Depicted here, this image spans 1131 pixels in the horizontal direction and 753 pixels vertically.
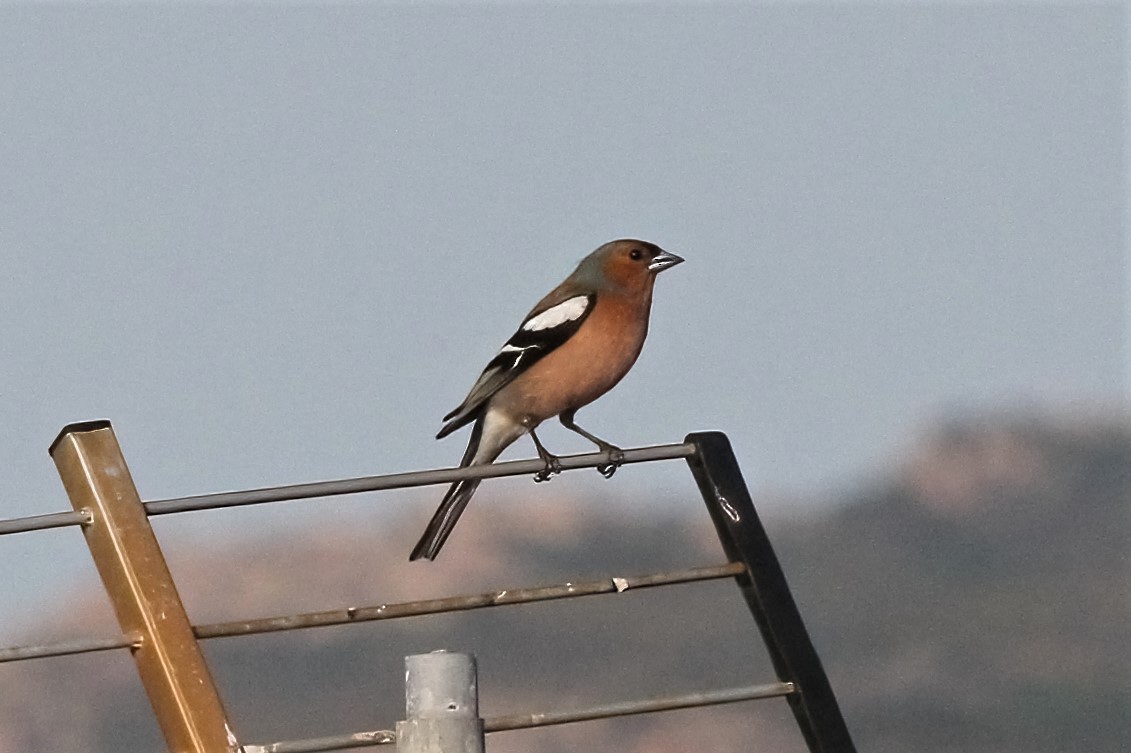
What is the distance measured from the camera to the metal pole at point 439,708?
290 cm

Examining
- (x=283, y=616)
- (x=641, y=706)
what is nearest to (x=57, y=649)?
(x=283, y=616)

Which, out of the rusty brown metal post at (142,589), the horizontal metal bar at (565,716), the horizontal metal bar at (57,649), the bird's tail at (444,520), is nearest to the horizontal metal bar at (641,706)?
the horizontal metal bar at (565,716)

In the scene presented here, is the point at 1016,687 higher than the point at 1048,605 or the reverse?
the reverse

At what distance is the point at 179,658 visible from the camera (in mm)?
3184

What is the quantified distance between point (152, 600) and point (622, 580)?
75 centimetres

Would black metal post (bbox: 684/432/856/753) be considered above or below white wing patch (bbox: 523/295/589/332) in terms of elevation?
below

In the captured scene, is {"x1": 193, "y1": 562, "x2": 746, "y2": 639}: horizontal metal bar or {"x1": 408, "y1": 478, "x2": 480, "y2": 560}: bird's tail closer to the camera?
{"x1": 193, "y1": 562, "x2": 746, "y2": 639}: horizontal metal bar

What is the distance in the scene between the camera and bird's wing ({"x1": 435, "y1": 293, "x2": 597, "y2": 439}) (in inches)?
284

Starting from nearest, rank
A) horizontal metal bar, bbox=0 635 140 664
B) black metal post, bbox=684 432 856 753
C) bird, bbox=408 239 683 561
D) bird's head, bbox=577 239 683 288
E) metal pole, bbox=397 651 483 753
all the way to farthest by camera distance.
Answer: metal pole, bbox=397 651 483 753, horizontal metal bar, bbox=0 635 140 664, black metal post, bbox=684 432 856 753, bird, bbox=408 239 683 561, bird's head, bbox=577 239 683 288

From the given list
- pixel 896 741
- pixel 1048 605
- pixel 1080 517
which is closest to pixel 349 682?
pixel 896 741

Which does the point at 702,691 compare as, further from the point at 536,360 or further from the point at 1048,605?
the point at 1048,605

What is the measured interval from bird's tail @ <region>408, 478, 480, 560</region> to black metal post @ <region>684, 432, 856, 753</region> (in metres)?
2.91

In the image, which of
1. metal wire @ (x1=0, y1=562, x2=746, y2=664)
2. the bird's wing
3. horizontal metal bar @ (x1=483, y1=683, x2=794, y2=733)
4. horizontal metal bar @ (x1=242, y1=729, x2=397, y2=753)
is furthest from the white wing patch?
horizontal metal bar @ (x1=242, y1=729, x2=397, y2=753)

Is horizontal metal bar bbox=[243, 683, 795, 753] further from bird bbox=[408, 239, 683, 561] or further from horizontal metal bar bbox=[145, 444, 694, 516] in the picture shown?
bird bbox=[408, 239, 683, 561]
